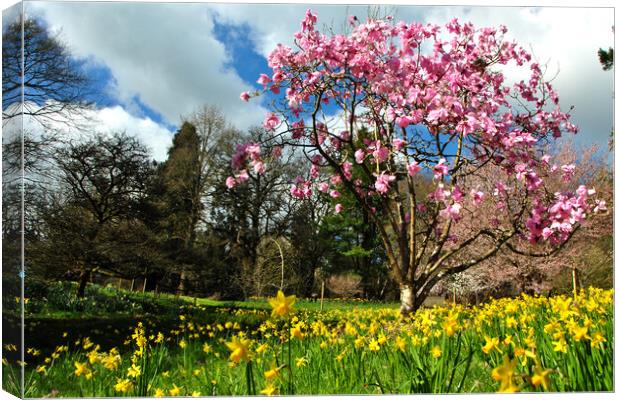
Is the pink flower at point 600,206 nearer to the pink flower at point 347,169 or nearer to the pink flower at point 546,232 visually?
the pink flower at point 546,232

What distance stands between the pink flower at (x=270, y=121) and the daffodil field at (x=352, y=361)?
1405mm

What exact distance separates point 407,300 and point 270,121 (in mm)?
1745

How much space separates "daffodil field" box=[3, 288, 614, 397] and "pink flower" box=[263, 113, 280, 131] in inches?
55.3

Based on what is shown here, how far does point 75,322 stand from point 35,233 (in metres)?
0.70

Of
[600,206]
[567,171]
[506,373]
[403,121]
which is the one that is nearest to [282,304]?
[506,373]

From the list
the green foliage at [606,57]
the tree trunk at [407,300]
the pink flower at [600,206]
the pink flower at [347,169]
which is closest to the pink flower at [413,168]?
the pink flower at [347,169]

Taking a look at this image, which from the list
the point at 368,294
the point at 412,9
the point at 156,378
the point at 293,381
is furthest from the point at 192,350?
the point at 412,9

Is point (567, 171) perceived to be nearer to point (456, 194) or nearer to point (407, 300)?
point (456, 194)

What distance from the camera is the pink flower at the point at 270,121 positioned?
3581mm

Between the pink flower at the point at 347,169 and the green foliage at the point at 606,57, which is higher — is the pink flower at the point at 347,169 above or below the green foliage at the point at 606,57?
below

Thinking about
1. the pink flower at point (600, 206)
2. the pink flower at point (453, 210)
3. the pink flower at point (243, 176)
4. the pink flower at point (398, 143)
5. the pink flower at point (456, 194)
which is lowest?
the pink flower at point (453, 210)

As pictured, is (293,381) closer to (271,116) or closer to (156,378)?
(156,378)

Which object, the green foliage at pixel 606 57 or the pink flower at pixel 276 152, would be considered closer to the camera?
the green foliage at pixel 606 57

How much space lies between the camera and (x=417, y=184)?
4.05 metres
